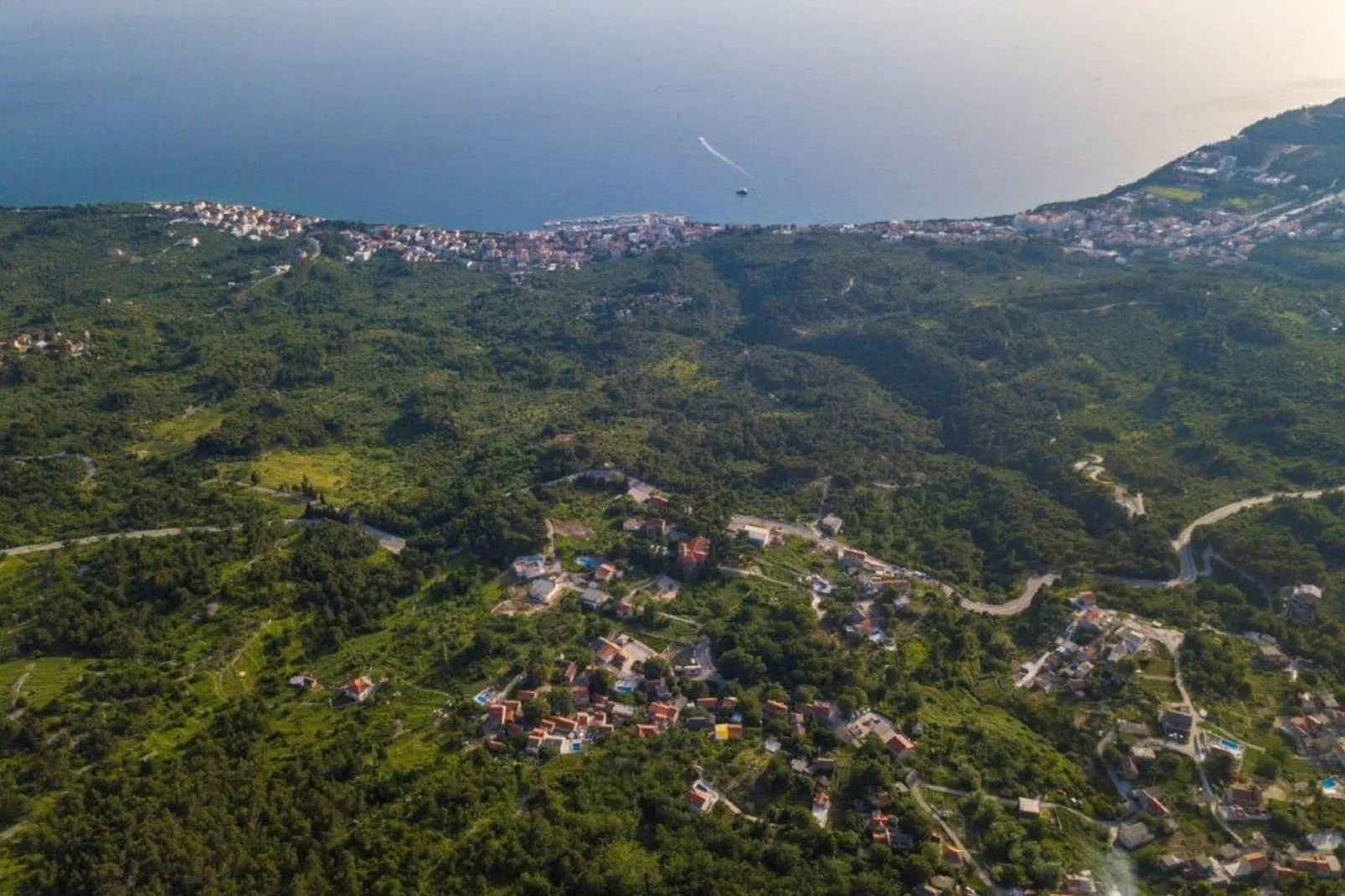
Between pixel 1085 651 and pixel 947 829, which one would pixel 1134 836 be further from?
pixel 1085 651

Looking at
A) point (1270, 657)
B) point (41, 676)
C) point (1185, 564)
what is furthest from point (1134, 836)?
point (41, 676)

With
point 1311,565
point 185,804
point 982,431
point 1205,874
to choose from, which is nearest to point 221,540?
point 185,804

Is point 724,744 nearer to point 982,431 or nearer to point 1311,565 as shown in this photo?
point 1311,565

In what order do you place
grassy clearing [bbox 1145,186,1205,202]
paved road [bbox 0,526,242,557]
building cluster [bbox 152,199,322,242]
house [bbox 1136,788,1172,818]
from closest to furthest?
house [bbox 1136,788,1172,818], paved road [bbox 0,526,242,557], building cluster [bbox 152,199,322,242], grassy clearing [bbox 1145,186,1205,202]

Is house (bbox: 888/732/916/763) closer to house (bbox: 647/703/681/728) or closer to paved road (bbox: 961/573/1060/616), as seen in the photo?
house (bbox: 647/703/681/728)

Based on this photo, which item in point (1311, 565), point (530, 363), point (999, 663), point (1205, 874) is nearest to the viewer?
point (1205, 874)

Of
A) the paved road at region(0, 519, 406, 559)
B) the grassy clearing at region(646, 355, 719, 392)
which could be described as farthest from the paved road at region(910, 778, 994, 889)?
the grassy clearing at region(646, 355, 719, 392)

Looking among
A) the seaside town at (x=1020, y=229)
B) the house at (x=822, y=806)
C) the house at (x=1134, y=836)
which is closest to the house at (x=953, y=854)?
the house at (x=822, y=806)
